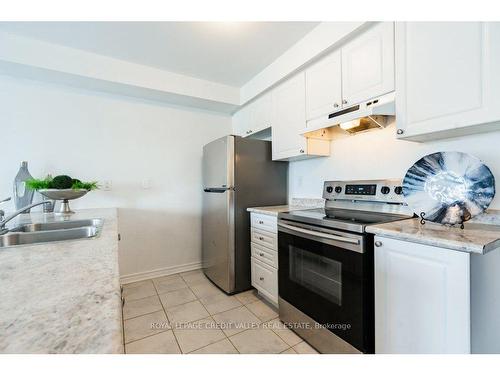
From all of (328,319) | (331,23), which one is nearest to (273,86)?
(331,23)

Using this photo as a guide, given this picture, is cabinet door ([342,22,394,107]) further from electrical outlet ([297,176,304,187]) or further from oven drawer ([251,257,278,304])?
oven drawer ([251,257,278,304])

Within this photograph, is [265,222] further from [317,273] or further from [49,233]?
[49,233]

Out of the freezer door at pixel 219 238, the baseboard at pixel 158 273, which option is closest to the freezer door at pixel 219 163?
the freezer door at pixel 219 238

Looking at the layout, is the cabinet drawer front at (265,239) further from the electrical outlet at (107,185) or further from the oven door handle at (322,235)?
the electrical outlet at (107,185)

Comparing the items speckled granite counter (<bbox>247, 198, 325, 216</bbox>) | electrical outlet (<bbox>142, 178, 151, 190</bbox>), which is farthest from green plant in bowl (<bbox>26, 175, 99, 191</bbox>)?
speckled granite counter (<bbox>247, 198, 325, 216</bbox>)

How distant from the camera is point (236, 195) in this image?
225 cm

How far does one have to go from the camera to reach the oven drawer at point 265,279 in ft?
6.43

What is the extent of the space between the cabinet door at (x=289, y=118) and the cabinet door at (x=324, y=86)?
8cm

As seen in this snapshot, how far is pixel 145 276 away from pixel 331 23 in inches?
119

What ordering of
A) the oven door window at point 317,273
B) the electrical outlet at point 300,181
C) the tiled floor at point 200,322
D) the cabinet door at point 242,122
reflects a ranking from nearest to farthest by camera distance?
the oven door window at point 317,273, the tiled floor at point 200,322, the electrical outlet at point 300,181, the cabinet door at point 242,122

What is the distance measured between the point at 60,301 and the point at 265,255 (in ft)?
5.57

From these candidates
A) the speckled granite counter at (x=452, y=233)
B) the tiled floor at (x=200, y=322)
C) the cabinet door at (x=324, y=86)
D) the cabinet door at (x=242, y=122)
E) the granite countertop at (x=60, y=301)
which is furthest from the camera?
the cabinet door at (x=242, y=122)

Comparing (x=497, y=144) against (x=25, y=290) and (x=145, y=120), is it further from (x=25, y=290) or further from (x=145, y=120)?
(x=145, y=120)

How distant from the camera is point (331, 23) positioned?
5.53 feet
